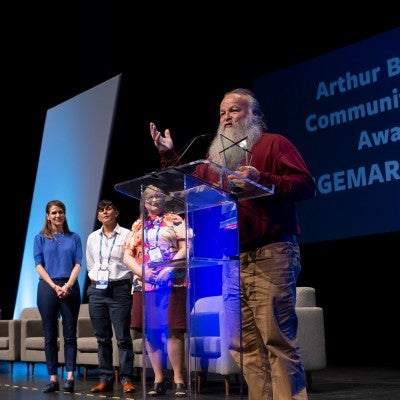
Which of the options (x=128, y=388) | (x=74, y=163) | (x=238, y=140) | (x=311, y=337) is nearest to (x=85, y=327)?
(x=128, y=388)

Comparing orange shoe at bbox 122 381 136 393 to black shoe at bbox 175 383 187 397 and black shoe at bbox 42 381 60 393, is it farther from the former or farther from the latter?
black shoe at bbox 175 383 187 397

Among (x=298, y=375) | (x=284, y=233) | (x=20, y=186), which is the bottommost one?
(x=298, y=375)

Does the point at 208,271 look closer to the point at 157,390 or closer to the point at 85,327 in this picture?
the point at 157,390

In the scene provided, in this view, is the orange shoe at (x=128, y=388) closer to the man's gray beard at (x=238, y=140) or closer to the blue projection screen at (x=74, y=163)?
the man's gray beard at (x=238, y=140)

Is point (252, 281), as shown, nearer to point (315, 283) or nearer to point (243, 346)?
point (243, 346)

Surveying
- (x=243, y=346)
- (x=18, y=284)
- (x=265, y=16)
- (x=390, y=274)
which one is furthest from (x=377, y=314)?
(x=18, y=284)

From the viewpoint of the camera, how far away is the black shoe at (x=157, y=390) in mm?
2492

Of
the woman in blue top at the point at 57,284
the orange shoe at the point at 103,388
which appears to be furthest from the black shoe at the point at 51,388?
the orange shoe at the point at 103,388

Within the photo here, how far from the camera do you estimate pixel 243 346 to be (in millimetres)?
2549

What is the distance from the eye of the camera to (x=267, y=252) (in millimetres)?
2504

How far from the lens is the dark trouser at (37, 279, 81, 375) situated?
16.7 ft

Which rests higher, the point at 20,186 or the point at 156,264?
the point at 20,186

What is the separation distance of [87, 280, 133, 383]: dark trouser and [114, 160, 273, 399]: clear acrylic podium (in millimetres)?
2682

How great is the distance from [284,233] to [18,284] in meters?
8.35
